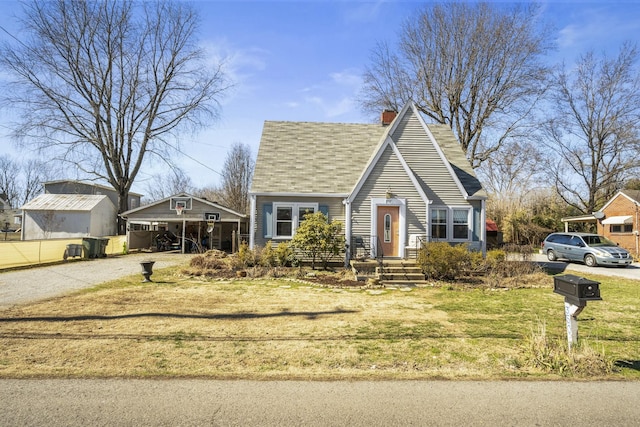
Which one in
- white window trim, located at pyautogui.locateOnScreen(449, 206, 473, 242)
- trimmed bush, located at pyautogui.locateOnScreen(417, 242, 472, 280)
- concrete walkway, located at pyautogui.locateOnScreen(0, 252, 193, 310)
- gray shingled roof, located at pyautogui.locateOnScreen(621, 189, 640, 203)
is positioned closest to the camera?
concrete walkway, located at pyautogui.locateOnScreen(0, 252, 193, 310)

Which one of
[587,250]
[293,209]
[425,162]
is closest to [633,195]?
[587,250]

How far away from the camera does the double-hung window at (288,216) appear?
16.5 meters

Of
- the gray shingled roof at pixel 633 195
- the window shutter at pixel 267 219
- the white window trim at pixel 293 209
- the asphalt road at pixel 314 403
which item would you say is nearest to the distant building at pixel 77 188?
the window shutter at pixel 267 219

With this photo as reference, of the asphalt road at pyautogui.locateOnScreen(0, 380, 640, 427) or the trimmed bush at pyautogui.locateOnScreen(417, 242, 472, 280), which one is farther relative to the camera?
the trimmed bush at pyautogui.locateOnScreen(417, 242, 472, 280)

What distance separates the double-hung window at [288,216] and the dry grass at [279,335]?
5821 millimetres

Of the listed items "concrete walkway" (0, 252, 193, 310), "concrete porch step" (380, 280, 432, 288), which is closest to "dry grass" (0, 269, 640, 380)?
"concrete walkway" (0, 252, 193, 310)

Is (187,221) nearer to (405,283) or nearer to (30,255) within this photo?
(30,255)

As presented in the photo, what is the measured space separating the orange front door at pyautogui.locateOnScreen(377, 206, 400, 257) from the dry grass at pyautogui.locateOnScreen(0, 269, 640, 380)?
5180 millimetres

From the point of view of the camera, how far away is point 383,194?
52.4 feet

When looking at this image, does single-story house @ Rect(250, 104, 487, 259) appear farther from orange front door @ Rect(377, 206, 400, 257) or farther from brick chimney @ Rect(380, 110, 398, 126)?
brick chimney @ Rect(380, 110, 398, 126)

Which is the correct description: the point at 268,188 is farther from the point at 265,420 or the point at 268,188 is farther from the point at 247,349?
the point at 265,420

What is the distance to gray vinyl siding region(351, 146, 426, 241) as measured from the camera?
52.3 ft

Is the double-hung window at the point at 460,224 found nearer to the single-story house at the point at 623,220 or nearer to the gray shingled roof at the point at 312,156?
the gray shingled roof at the point at 312,156

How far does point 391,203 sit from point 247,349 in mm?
11207
